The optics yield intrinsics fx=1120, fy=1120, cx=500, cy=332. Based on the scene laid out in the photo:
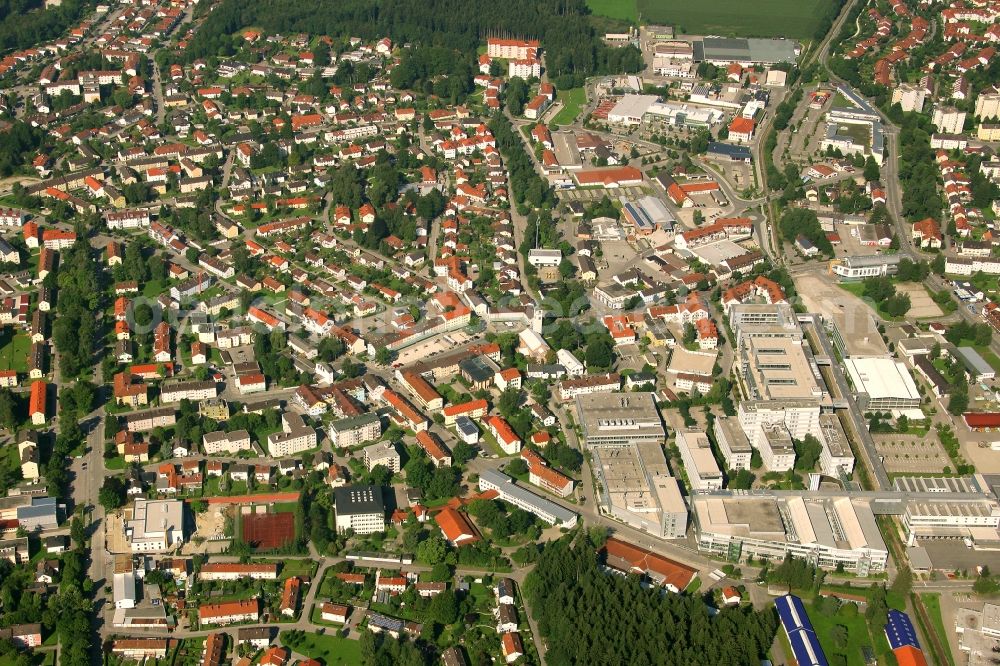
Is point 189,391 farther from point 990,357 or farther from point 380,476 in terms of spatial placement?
point 990,357

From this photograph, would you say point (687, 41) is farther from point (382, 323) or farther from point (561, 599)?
point (561, 599)

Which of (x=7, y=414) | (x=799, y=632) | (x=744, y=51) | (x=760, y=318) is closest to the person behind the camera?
(x=799, y=632)

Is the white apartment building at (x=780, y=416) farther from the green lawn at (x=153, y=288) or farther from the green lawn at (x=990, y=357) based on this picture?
the green lawn at (x=153, y=288)

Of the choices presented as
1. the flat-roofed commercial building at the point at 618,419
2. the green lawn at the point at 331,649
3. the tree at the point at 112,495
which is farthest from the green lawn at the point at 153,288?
the green lawn at the point at 331,649

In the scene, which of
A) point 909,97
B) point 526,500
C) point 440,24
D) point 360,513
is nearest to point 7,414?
point 360,513

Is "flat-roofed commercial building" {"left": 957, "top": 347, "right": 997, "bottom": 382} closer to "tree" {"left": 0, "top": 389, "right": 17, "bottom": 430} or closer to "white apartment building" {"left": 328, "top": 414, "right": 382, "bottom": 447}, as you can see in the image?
"white apartment building" {"left": 328, "top": 414, "right": 382, "bottom": 447}

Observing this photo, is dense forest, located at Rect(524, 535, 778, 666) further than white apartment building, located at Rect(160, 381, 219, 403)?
No

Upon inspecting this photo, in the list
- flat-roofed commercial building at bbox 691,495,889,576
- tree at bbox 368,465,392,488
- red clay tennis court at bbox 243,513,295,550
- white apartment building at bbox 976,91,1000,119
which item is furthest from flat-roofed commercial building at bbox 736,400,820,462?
white apartment building at bbox 976,91,1000,119
